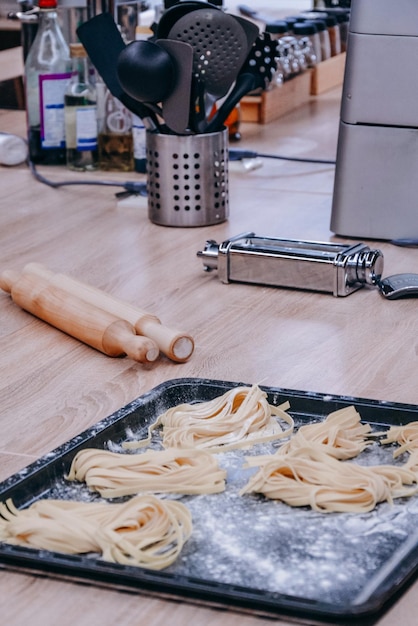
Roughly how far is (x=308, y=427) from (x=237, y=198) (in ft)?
3.21

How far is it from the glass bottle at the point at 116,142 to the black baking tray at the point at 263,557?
3.93 feet

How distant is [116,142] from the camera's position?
81.3 inches

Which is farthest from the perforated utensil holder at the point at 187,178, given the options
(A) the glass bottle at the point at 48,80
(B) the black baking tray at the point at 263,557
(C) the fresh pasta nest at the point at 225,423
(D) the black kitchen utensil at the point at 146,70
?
(B) the black baking tray at the point at 263,557

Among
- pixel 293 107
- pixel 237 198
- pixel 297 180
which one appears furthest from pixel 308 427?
pixel 293 107

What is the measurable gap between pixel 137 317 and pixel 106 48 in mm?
631

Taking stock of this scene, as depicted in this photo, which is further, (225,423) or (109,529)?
(225,423)

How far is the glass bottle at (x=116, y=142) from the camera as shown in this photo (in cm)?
203

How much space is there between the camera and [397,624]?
0.71 metres

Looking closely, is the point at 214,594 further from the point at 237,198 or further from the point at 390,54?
the point at 237,198

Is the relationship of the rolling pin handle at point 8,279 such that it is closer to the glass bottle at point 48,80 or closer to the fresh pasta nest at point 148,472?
the fresh pasta nest at point 148,472

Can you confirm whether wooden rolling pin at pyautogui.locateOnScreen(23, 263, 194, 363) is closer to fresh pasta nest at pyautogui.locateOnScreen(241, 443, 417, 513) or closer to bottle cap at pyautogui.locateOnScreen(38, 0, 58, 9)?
fresh pasta nest at pyautogui.locateOnScreen(241, 443, 417, 513)

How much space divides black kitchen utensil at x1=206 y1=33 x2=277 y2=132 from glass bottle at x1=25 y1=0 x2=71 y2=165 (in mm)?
421

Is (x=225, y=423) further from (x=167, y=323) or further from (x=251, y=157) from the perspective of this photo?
(x=251, y=157)

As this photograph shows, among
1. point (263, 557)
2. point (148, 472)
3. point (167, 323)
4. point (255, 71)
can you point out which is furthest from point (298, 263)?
point (263, 557)
